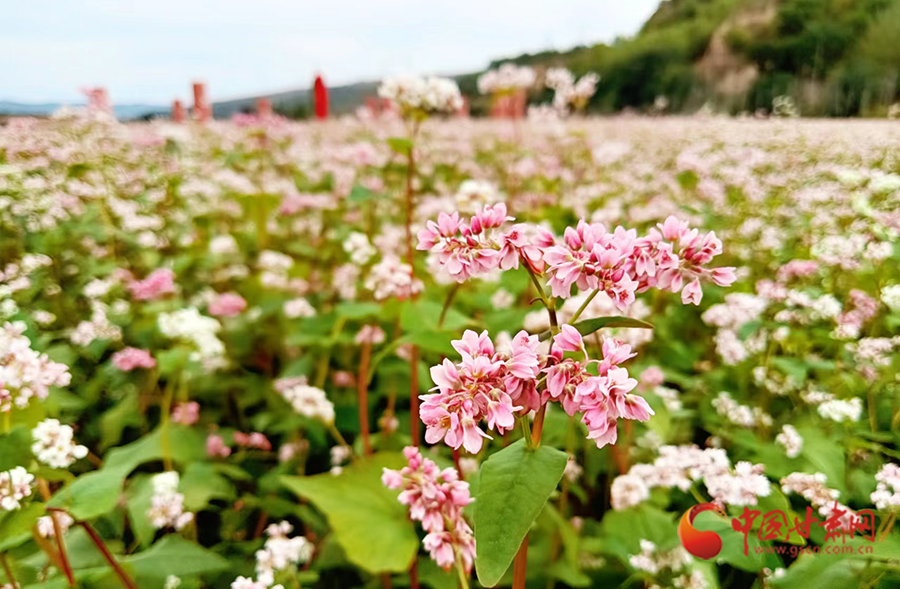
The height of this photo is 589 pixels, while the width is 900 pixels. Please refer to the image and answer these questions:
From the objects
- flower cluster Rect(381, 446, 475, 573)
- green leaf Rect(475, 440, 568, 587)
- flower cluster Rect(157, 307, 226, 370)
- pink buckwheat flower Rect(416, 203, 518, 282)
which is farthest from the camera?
flower cluster Rect(157, 307, 226, 370)

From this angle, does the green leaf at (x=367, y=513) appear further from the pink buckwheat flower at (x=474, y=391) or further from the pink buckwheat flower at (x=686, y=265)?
the pink buckwheat flower at (x=686, y=265)

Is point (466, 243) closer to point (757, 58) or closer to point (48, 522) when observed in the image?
point (48, 522)

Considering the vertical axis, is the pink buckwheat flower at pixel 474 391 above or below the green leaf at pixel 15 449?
above

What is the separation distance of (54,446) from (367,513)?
2.29 feet

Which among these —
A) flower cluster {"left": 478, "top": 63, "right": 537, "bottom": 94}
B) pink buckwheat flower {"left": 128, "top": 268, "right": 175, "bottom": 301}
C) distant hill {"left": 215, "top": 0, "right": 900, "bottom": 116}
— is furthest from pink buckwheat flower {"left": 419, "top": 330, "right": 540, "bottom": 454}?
distant hill {"left": 215, "top": 0, "right": 900, "bottom": 116}

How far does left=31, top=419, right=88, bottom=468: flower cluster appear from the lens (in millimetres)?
1125

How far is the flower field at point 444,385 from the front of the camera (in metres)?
0.78

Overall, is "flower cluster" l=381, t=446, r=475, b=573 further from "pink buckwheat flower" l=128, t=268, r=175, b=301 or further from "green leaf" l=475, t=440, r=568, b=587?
"pink buckwheat flower" l=128, t=268, r=175, b=301

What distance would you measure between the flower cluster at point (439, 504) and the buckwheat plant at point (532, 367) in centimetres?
11

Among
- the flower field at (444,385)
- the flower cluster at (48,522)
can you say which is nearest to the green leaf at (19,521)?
the flower field at (444,385)

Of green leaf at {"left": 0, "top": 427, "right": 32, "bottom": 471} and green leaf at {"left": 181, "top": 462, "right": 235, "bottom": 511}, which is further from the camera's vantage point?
green leaf at {"left": 181, "top": 462, "right": 235, "bottom": 511}

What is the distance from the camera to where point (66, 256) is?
2.84 meters

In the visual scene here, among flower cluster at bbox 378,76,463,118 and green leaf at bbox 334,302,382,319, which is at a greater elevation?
flower cluster at bbox 378,76,463,118

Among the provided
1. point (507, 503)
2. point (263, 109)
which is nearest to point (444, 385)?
point (507, 503)
